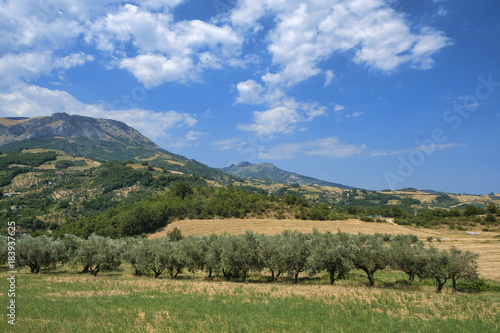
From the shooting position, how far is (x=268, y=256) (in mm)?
42906

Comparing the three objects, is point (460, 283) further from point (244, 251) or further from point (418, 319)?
point (244, 251)

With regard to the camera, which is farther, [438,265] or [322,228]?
[322,228]

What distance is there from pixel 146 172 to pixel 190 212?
100757mm

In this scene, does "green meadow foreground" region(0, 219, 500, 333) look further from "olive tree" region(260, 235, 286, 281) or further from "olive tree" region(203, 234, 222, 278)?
"olive tree" region(260, 235, 286, 281)

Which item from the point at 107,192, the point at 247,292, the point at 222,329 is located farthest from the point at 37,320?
the point at 107,192

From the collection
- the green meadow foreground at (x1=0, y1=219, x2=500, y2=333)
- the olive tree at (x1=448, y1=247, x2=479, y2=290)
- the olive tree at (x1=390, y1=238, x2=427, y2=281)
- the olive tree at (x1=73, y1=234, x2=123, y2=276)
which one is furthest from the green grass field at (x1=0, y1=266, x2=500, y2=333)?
the olive tree at (x1=73, y1=234, x2=123, y2=276)

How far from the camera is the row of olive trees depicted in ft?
114

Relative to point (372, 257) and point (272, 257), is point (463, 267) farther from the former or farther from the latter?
point (272, 257)

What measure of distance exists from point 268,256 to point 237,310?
64.9ft

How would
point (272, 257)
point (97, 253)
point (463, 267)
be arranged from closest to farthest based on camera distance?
point (463, 267), point (272, 257), point (97, 253)

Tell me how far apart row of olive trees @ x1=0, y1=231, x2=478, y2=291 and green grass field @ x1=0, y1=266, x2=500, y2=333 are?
5933 mm

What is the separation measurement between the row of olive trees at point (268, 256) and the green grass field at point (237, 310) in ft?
19.5

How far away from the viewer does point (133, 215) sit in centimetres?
10025

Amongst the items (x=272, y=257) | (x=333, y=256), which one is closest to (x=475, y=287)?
(x=333, y=256)
